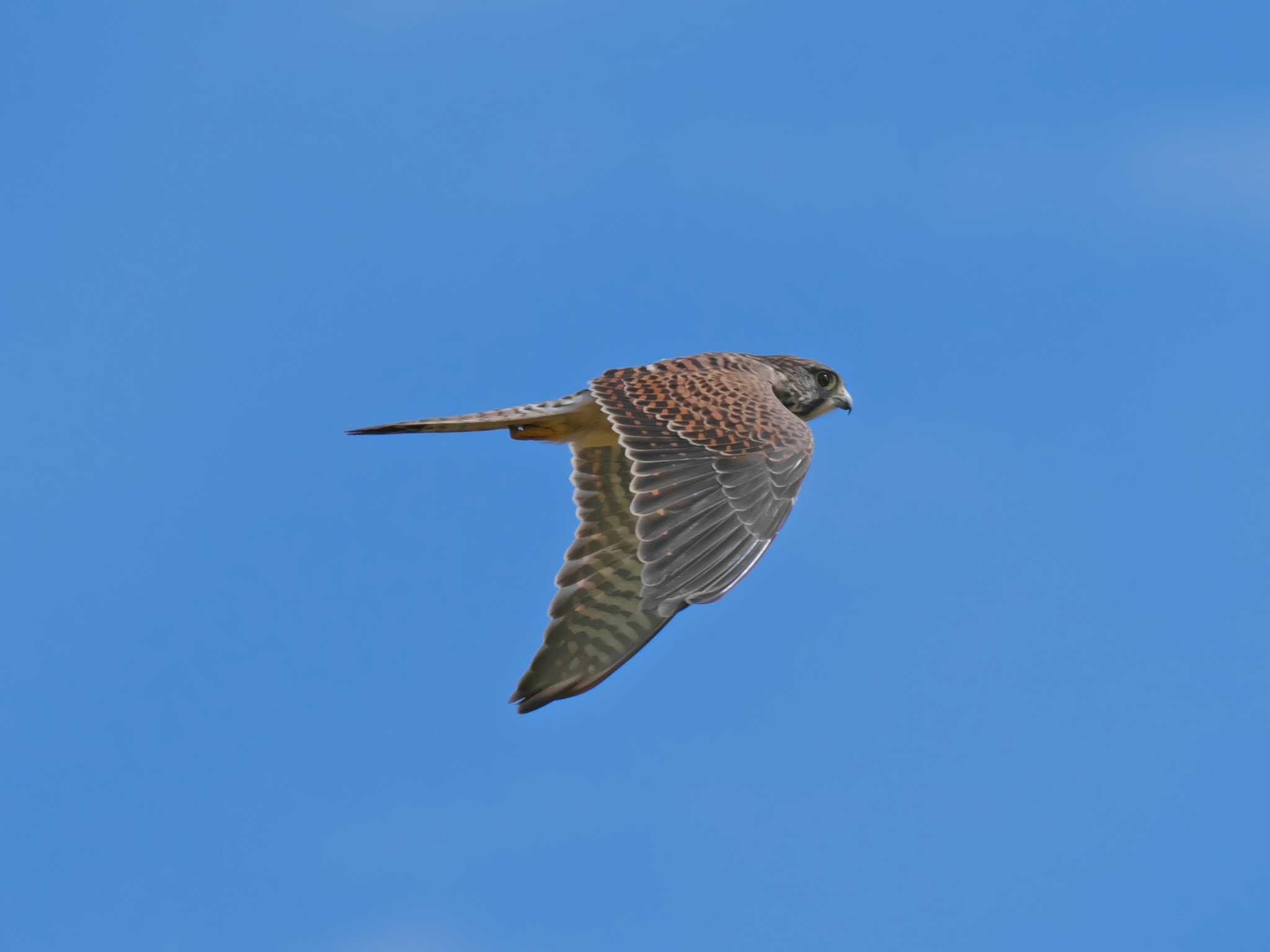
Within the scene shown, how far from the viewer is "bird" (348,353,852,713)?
7.36m

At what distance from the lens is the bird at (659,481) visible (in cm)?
736

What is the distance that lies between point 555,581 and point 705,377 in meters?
1.30

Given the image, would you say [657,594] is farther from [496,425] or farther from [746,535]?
[496,425]

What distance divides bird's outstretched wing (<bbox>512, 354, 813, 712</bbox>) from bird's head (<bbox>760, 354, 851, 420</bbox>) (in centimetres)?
31

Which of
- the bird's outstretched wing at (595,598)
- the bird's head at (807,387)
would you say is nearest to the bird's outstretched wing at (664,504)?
the bird's outstretched wing at (595,598)

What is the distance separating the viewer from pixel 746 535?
24.4ft

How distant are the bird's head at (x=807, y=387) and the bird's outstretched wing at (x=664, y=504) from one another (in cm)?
31

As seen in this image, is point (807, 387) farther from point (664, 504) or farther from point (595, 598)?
point (664, 504)

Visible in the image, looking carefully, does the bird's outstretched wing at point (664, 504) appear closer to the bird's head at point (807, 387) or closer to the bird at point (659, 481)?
the bird at point (659, 481)

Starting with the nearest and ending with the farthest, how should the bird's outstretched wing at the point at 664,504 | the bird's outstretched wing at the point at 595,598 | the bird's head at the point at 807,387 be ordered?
the bird's outstretched wing at the point at 664,504 → the bird's outstretched wing at the point at 595,598 → the bird's head at the point at 807,387

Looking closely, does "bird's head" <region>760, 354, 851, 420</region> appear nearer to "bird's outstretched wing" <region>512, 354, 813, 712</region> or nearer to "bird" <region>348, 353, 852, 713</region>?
"bird" <region>348, 353, 852, 713</region>

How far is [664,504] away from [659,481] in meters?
0.21

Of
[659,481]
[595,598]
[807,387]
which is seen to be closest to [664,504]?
[659,481]

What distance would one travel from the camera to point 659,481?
25.5 feet
